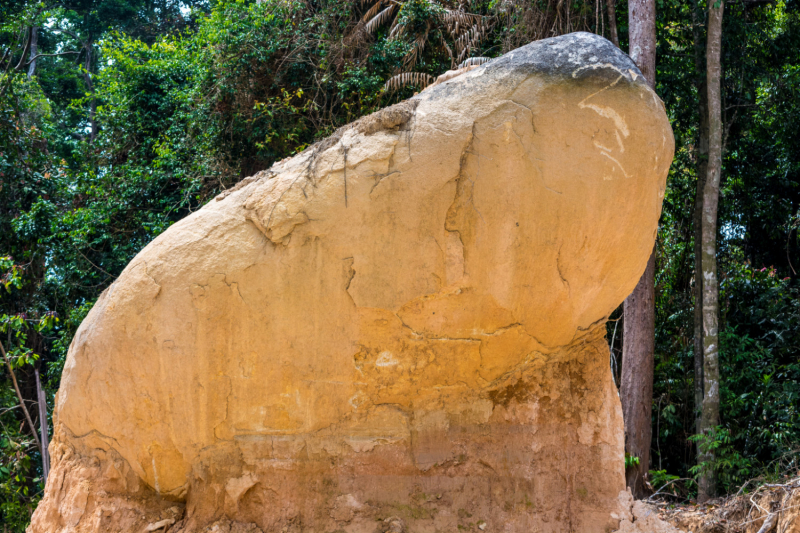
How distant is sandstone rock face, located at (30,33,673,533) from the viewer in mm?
2742

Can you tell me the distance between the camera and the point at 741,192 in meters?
7.32

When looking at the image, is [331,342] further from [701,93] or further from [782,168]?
[782,168]

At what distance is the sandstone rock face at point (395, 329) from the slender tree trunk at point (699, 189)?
13.2 feet

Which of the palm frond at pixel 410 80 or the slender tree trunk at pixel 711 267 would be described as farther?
the palm frond at pixel 410 80

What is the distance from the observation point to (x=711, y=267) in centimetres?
585

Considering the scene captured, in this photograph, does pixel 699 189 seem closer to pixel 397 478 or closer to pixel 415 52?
pixel 415 52

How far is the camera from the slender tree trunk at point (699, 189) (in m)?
6.46

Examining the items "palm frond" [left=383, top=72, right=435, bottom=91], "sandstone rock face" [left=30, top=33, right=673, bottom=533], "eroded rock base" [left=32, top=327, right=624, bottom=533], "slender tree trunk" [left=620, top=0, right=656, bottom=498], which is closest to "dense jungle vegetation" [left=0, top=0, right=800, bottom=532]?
"palm frond" [left=383, top=72, right=435, bottom=91]

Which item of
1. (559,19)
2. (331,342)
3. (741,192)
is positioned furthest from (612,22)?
(331,342)

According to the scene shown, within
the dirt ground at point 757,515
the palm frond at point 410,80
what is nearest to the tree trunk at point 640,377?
the dirt ground at point 757,515

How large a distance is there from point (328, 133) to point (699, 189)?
14.1ft

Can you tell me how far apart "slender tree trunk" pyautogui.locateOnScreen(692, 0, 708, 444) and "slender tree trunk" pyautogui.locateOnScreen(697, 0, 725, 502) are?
58cm

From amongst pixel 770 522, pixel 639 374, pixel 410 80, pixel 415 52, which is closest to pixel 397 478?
pixel 770 522

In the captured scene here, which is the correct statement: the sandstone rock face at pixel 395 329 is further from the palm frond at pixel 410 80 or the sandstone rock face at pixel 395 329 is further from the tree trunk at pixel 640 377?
the palm frond at pixel 410 80
